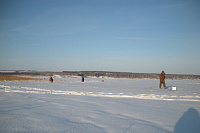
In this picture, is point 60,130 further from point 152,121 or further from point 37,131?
point 152,121

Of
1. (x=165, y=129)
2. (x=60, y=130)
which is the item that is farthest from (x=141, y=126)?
(x=60, y=130)

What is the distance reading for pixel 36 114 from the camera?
4477 millimetres

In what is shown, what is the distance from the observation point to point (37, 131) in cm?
324

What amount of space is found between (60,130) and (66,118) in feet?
2.74

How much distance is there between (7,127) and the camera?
135 inches

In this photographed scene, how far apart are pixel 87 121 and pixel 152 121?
1614 mm

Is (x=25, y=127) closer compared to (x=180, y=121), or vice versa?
(x=25, y=127)

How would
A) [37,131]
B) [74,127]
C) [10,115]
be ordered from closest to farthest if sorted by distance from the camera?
[37,131] → [74,127] → [10,115]

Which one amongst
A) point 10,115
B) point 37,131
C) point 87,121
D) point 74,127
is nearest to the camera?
point 37,131

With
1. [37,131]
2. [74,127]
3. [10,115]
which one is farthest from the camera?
[10,115]

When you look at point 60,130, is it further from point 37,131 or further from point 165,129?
point 165,129

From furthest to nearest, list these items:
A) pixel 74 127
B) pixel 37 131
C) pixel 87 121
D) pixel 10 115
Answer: pixel 10 115, pixel 87 121, pixel 74 127, pixel 37 131

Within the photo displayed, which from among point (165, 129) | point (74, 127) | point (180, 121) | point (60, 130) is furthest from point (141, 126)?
point (60, 130)

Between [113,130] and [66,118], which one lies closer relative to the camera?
[113,130]
